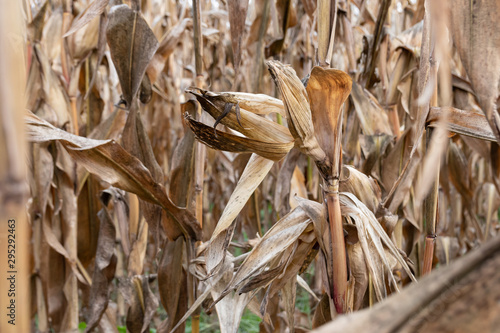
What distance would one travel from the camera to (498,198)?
74.0 inches

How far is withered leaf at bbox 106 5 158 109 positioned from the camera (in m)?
0.92

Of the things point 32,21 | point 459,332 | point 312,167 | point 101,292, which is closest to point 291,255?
point 459,332

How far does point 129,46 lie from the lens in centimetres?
92

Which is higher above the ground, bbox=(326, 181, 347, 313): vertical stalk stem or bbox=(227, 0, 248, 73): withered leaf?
bbox=(227, 0, 248, 73): withered leaf

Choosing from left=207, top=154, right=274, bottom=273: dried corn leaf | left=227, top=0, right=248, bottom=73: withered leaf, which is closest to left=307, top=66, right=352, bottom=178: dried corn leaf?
left=207, top=154, right=274, bottom=273: dried corn leaf

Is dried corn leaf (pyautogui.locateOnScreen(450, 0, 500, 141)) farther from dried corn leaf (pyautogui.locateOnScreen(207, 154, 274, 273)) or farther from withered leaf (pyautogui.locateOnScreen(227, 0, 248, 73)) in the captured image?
withered leaf (pyautogui.locateOnScreen(227, 0, 248, 73))

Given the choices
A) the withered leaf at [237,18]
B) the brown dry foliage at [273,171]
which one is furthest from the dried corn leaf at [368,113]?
the withered leaf at [237,18]

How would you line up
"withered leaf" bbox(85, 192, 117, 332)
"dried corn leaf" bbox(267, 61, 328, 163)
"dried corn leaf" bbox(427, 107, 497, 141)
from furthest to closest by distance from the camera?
"withered leaf" bbox(85, 192, 117, 332)
"dried corn leaf" bbox(427, 107, 497, 141)
"dried corn leaf" bbox(267, 61, 328, 163)

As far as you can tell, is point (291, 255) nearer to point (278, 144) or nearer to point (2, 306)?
point (278, 144)

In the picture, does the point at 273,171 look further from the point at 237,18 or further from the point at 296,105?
the point at 296,105

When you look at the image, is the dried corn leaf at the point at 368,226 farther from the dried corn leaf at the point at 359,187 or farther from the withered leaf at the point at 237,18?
the withered leaf at the point at 237,18

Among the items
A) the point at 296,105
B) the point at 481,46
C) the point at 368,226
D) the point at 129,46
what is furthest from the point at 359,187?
the point at 129,46

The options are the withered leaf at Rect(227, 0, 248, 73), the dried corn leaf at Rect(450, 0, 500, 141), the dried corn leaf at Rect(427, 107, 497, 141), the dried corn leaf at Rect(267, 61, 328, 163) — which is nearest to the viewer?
the dried corn leaf at Rect(450, 0, 500, 141)

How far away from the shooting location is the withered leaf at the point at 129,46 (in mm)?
917
